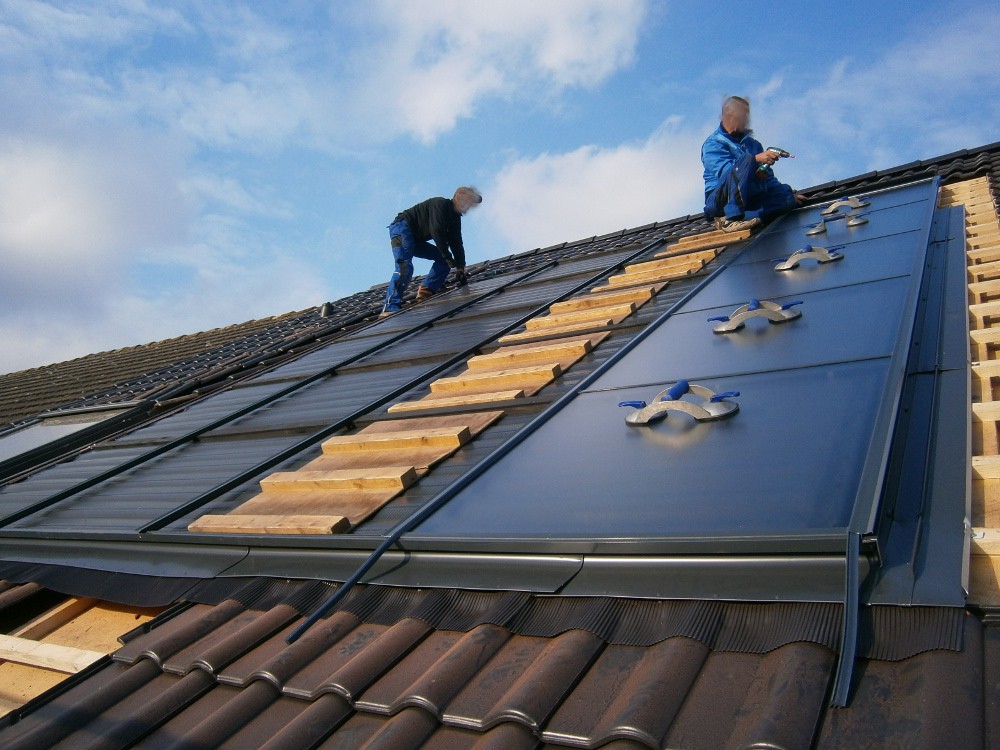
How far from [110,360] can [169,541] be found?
1136 centimetres

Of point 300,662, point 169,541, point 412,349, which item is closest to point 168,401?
point 412,349

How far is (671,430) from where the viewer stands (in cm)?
274

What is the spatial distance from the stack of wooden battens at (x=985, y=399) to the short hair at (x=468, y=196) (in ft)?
16.0

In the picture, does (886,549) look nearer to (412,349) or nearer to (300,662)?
(300,662)

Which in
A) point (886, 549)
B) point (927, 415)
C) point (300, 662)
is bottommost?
point (300, 662)

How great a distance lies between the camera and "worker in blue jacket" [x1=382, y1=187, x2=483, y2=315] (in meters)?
8.71

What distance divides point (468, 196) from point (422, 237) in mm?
1000

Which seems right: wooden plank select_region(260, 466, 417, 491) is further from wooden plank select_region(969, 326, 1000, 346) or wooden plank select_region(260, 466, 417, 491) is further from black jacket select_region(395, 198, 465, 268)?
black jacket select_region(395, 198, 465, 268)

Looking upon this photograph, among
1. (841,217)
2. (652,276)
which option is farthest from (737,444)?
(841,217)

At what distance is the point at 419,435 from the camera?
351cm

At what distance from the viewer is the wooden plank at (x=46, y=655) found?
271 cm

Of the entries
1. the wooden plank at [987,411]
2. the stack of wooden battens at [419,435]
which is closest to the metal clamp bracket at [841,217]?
the stack of wooden battens at [419,435]

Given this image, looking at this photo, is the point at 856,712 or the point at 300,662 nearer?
the point at 856,712

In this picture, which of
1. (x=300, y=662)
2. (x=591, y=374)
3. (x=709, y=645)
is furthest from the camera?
(x=591, y=374)
